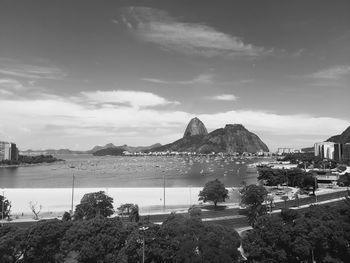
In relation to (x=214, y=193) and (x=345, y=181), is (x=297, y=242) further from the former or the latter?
(x=345, y=181)

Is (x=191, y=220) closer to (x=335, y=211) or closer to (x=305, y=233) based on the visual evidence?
(x=305, y=233)

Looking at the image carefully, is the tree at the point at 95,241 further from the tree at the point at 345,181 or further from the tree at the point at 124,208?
the tree at the point at 345,181

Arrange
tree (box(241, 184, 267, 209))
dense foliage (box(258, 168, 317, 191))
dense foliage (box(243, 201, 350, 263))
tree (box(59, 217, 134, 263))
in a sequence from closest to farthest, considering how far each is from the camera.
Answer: tree (box(59, 217, 134, 263)), dense foliage (box(243, 201, 350, 263)), tree (box(241, 184, 267, 209)), dense foliage (box(258, 168, 317, 191))

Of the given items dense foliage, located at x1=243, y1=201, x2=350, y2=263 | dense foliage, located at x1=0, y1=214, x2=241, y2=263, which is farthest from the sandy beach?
dense foliage, located at x1=243, y1=201, x2=350, y2=263

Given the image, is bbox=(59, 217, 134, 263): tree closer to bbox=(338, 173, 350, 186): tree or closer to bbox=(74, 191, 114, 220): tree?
bbox=(74, 191, 114, 220): tree

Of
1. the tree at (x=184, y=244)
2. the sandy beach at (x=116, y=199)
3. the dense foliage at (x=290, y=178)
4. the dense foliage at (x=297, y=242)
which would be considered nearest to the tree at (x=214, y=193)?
the sandy beach at (x=116, y=199)

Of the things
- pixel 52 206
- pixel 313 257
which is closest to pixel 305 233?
pixel 313 257
